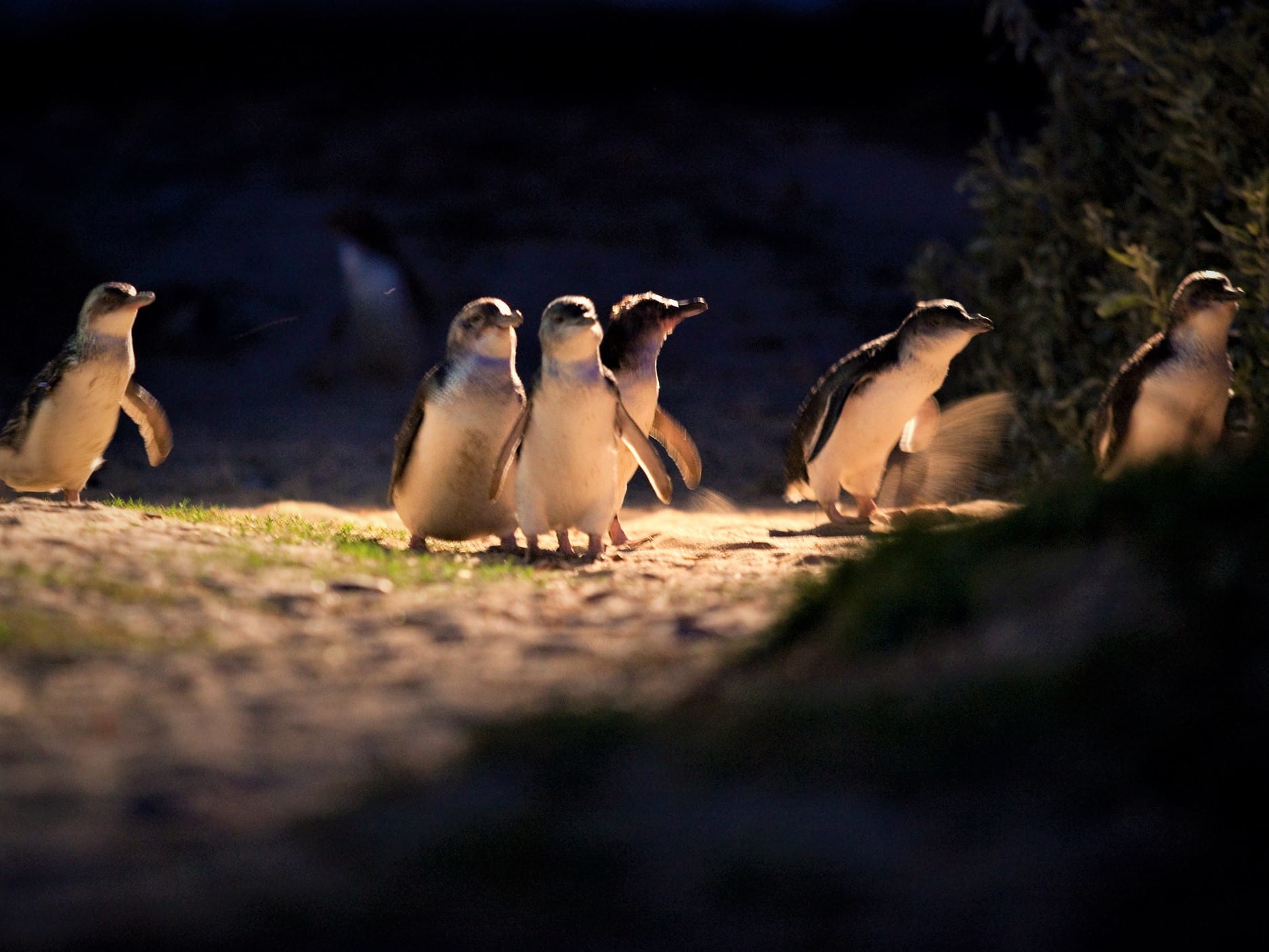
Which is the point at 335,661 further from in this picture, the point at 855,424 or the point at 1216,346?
the point at 1216,346

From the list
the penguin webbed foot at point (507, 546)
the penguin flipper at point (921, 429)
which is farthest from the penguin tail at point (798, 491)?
the penguin webbed foot at point (507, 546)

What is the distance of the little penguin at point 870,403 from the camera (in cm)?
670

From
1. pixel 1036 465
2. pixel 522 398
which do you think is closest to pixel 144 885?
pixel 522 398

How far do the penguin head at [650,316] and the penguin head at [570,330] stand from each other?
1070 mm

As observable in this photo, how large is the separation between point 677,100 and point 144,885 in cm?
1747

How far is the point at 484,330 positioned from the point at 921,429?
107 inches

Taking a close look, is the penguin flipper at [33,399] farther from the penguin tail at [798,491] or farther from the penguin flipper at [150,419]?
the penguin tail at [798,491]

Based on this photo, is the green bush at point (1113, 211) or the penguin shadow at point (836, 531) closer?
the penguin shadow at point (836, 531)

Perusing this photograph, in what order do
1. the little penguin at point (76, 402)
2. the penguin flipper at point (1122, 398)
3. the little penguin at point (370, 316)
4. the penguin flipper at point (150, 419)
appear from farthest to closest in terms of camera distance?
the little penguin at point (370, 316), the penguin flipper at point (150, 419), the little penguin at point (76, 402), the penguin flipper at point (1122, 398)

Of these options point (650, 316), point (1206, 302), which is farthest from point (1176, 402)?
point (650, 316)

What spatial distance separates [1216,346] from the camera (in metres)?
6.18

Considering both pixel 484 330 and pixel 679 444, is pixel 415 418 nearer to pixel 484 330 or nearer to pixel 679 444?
A: pixel 484 330

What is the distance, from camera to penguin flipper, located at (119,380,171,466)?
283 inches

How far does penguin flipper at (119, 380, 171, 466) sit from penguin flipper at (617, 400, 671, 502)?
2.57 meters
